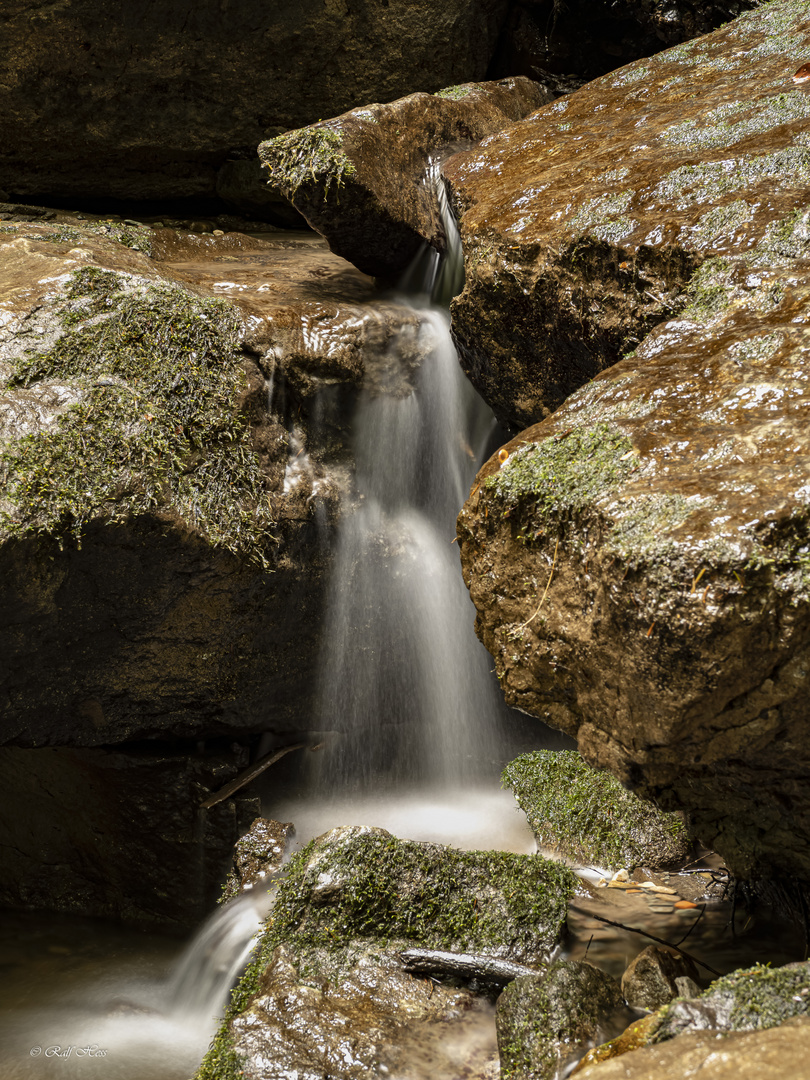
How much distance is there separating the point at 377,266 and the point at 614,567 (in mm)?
4308

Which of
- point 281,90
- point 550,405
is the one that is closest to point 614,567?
point 550,405

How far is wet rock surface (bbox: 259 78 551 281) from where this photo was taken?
5355 mm

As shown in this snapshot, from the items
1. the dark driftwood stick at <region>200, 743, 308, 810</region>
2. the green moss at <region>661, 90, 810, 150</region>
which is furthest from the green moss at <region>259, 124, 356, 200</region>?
the dark driftwood stick at <region>200, 743, 308, 810</region>

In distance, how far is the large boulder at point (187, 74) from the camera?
7324mm

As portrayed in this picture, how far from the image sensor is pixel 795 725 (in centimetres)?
245

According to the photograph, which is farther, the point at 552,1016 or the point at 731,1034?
the point at 552,1016

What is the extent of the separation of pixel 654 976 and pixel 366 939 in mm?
1256

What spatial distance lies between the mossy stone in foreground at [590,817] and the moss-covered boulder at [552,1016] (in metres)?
1.39

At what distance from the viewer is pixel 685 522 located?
2326 millimetres

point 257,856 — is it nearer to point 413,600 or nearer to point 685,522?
point 413,600

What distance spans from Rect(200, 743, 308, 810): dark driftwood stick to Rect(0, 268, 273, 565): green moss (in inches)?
68.4

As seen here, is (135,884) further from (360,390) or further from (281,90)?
(281,90)

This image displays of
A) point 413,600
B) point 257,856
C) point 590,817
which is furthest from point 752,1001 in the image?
point 413,600

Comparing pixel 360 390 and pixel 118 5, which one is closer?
pixel 360 390
